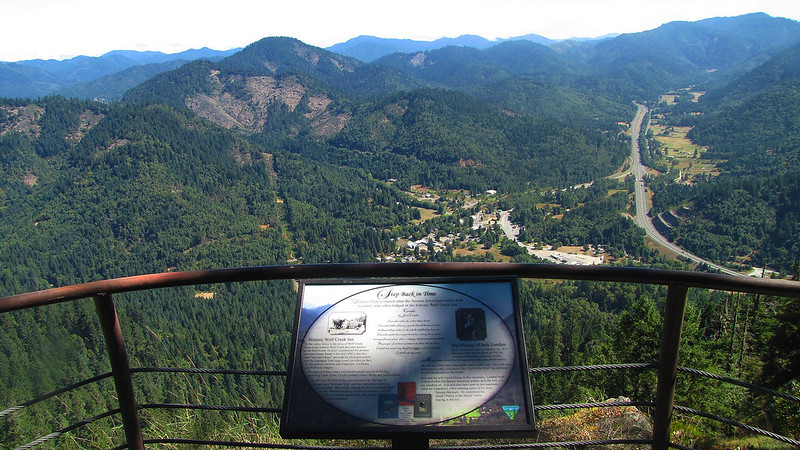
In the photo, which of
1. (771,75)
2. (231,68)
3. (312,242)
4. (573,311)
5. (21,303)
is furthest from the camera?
(231,68)

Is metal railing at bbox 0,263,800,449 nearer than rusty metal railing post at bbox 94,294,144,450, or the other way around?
metal railing at bbox 0,263,800,449

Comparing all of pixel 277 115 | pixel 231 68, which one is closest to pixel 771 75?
pixel 277 115

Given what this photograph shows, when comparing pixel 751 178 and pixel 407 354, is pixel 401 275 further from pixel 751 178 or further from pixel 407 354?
pixel 751 178

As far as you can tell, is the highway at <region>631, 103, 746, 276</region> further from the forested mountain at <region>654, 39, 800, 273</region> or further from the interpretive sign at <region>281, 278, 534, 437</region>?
the interpretive sign at <region>281, 278, 534, 437</region>

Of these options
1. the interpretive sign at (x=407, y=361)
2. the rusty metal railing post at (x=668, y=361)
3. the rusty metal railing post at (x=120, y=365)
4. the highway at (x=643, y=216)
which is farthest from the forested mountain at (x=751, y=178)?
the rusty metal railing post at (x=120, y=365)

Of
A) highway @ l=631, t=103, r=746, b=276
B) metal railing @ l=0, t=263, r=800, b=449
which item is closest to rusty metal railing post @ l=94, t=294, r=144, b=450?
metal railing @ l=0, t=263, r=800, b=449

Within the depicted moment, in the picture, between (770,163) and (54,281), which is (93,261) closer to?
(54,281)
